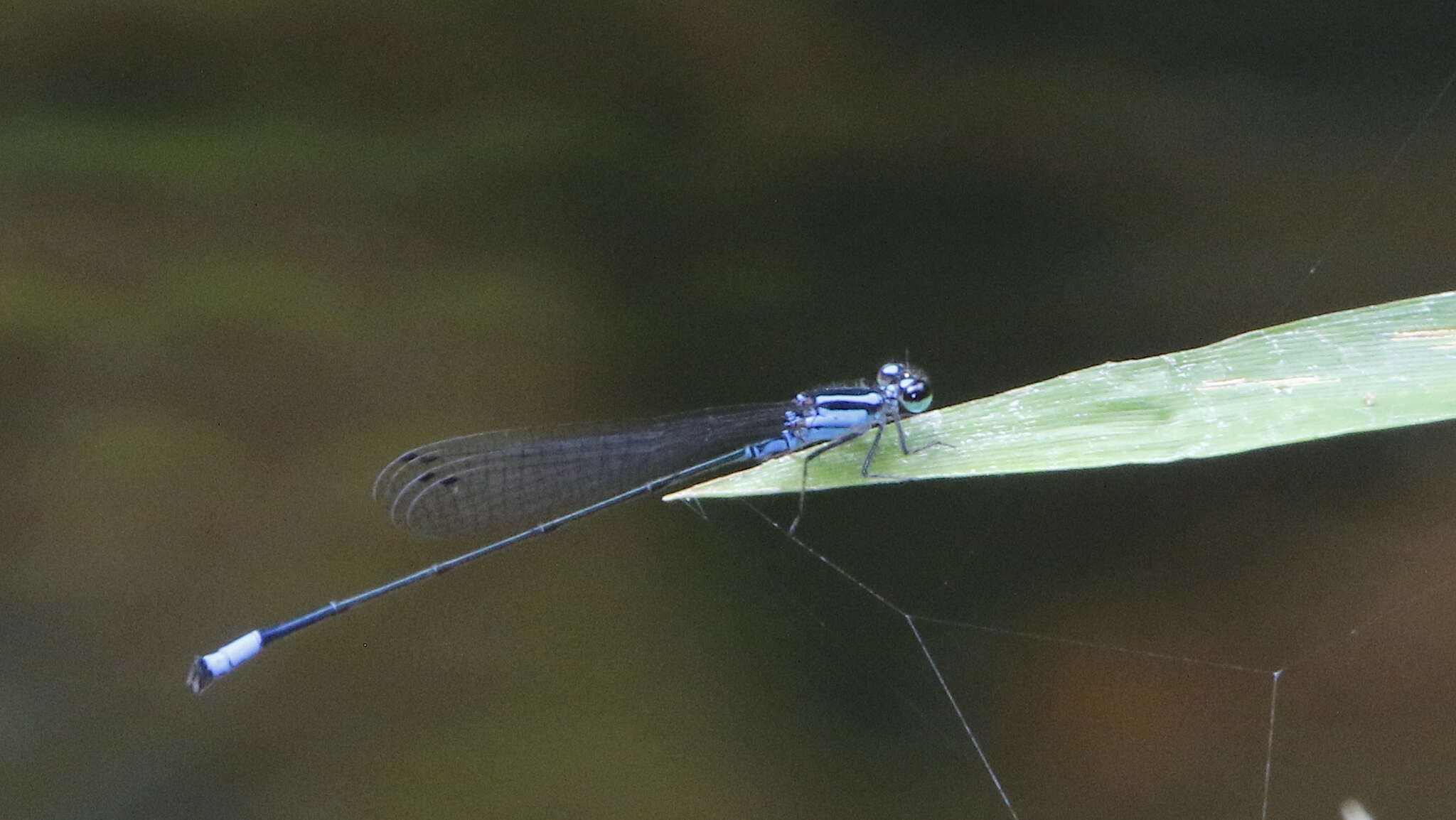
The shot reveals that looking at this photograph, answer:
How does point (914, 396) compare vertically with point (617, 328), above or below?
below

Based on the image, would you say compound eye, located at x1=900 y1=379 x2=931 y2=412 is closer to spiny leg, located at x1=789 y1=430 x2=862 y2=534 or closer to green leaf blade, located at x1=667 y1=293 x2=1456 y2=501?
spiny leg, located at x1=789 y1=430 x2=862 y2=534

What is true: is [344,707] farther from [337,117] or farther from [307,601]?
[337,117]

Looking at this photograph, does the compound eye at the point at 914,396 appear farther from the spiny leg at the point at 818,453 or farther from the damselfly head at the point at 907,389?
the spiny leg at the point at 818,453

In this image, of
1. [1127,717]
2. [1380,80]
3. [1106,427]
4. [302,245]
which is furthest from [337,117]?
[1380,80]

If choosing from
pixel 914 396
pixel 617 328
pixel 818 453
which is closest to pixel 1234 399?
pixel 818 453

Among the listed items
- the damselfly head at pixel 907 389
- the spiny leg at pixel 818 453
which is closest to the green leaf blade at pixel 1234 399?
the spiny leg at pixel 818 453

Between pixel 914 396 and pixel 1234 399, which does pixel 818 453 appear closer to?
pixel 914 396
